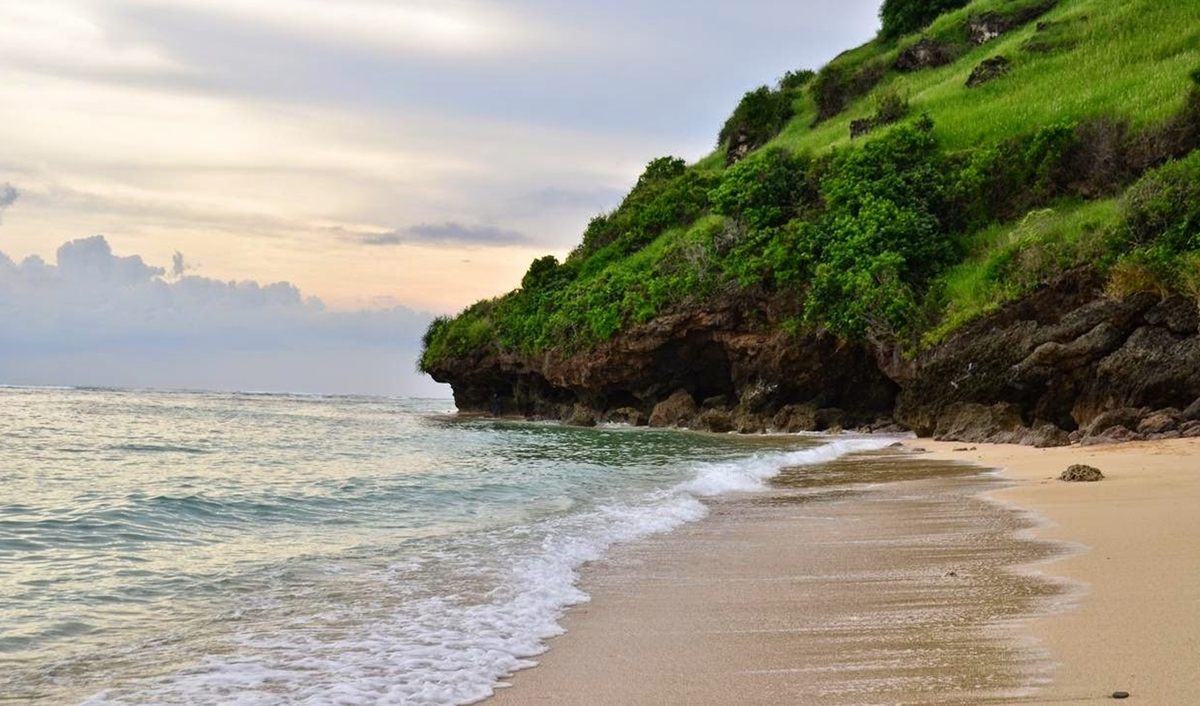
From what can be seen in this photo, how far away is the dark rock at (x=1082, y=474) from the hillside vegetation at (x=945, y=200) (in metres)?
9.08

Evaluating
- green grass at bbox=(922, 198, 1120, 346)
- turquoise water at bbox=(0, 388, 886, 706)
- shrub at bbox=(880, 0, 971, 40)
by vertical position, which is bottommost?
turquoise water at bbox=(0, 388, 886, 706)

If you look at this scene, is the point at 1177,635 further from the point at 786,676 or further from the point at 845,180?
the point at 845,180

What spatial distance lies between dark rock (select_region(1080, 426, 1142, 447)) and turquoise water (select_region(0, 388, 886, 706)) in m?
5.57

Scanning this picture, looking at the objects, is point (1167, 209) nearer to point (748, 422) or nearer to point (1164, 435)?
point (1164, 435)

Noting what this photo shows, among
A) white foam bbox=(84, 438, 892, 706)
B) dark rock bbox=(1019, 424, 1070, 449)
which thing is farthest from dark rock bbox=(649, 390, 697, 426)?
white foam bbox=(84, 438, 892, 706)

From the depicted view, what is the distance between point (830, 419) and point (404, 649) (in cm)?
2693

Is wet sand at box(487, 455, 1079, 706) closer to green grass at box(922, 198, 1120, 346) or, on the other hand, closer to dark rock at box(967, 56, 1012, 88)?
green grass at box(922, 198, 1120, 346)

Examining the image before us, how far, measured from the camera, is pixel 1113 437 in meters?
17.0

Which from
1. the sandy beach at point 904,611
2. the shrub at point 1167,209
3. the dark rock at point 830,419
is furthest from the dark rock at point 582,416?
the sandy beach at point 904,611

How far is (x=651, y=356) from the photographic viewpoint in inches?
1423

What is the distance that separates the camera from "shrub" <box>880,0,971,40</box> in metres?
51.6

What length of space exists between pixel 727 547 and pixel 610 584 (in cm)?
185

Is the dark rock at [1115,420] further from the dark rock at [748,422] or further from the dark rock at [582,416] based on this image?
the dark rock at [582,416]

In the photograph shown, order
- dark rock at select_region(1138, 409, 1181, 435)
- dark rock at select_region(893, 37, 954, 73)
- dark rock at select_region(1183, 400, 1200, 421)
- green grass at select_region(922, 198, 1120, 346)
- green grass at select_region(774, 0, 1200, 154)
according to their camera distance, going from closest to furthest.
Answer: dark rock at select_region(1138, 409, 1181, 435), dark rock at select_region(1183, 400, 1200, 421), green grass at select_region(922, 198, 1120, 346), green grass at select_region(774, 0, 1200, 154), dark rock at select_region(893, 37, 954, 73)
